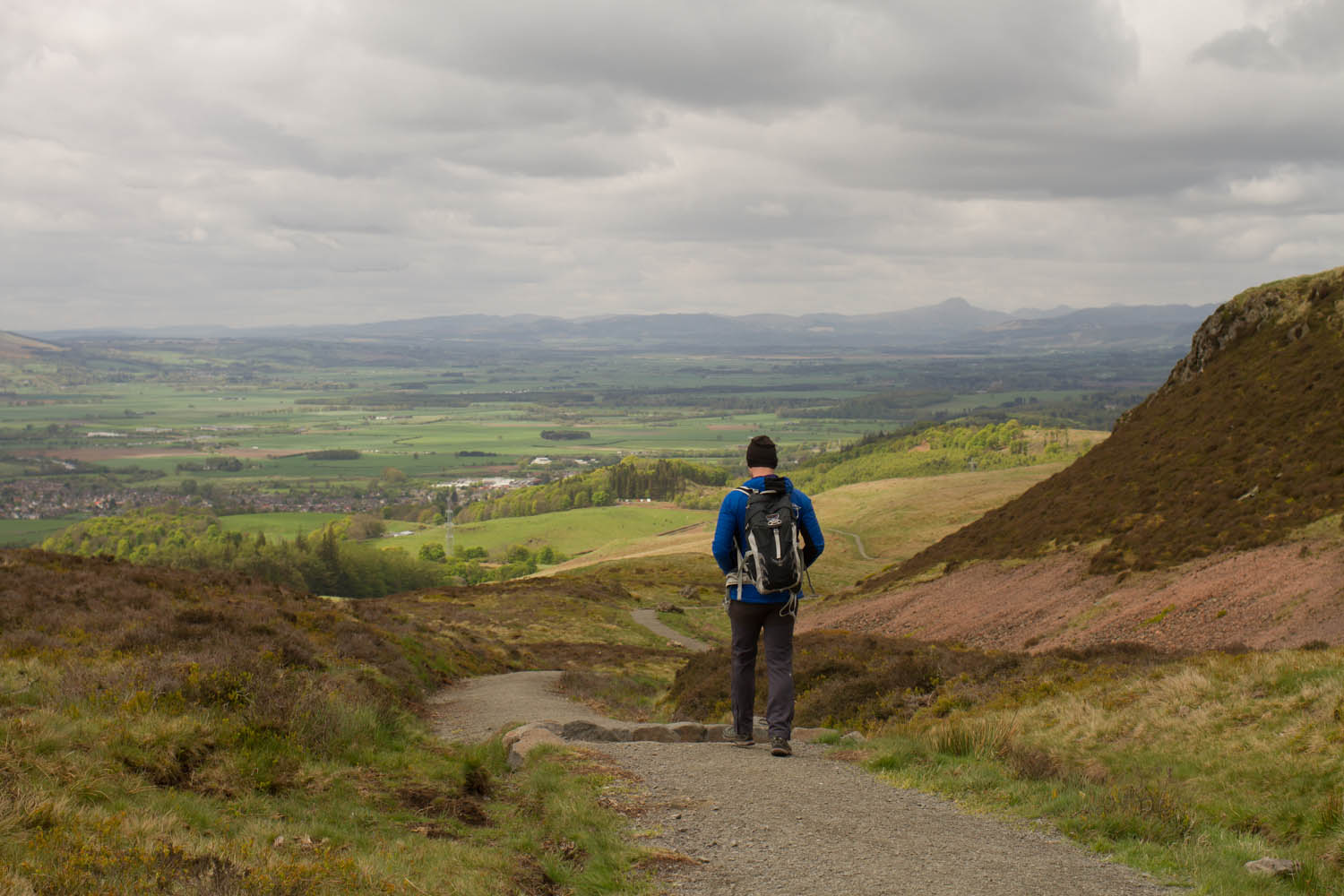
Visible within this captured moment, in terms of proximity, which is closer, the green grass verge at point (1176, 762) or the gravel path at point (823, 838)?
the gravel path at point (823, 838)

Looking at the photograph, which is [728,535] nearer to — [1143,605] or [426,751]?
[426,751]

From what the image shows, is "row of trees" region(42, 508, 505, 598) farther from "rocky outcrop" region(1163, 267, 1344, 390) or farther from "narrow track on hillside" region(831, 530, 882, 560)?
"rocky outcrop" region(1163, 267, 1344, 390)

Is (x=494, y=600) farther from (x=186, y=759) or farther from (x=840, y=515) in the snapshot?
(x=840, y=515)

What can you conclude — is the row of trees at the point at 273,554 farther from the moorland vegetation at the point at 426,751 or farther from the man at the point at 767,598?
the man at the point at 767,598

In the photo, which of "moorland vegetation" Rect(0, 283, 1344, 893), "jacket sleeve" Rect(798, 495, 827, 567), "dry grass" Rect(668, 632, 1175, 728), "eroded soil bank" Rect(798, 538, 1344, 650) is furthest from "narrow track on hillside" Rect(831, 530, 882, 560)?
"jacket sleeve" Rect(798, 495, 827, 567)

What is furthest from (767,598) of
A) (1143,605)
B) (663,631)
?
(663,631)

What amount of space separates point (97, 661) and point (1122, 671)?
1515cm

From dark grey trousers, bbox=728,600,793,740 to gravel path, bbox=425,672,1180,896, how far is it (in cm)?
59

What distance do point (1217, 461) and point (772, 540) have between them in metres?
31.9

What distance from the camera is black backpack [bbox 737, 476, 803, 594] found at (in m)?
10.9

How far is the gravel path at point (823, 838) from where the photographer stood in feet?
22.1

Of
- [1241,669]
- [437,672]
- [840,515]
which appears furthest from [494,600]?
[840,515]

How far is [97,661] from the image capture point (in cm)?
1202

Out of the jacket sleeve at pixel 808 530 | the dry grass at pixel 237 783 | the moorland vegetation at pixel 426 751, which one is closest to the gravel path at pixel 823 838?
the moorland vegetation at pixel 426 751
